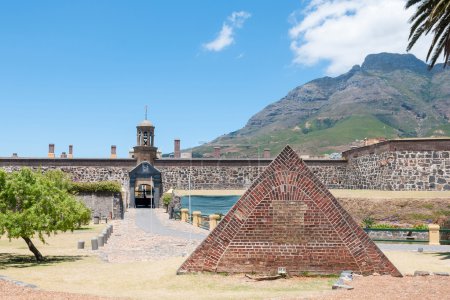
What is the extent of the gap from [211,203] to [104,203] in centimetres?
801

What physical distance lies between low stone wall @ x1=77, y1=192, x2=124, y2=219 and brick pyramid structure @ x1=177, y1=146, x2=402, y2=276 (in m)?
27.5

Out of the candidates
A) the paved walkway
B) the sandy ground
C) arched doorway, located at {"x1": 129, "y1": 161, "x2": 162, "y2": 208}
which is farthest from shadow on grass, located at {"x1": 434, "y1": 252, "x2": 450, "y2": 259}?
arched doorway, located at {"x1": 129, "y1": 161, "x2": 162, "y2": 208}

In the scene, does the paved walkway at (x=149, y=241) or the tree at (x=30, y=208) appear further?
the paved walkway at (x=149, y=241)

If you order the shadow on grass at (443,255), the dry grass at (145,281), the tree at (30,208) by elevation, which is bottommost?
the shadow on grass at (443,255)

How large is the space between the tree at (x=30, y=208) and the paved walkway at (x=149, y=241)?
2.05 metres

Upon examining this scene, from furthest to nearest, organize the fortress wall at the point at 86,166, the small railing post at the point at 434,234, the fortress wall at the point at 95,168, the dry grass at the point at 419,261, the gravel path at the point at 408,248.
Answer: the fortress wall at the point at 95,168
the fortress wall at the point at 86,166
the small railing post at the point at 434,234
the gravel path at the point at 408,248
the dry grass at the point at 419,261

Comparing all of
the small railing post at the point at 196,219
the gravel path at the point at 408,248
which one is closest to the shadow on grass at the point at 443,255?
the gravel path at the point at 408,248

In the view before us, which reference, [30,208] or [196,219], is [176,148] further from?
[30,208]

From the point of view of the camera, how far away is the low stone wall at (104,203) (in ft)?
132

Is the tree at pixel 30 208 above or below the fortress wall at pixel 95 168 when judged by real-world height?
below

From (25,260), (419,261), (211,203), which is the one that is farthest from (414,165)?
(25,260)

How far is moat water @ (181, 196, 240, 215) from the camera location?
3944 centimetres

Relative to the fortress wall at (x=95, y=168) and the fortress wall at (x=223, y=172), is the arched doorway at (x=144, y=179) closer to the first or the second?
the fortress wall at (x=223, y=172)

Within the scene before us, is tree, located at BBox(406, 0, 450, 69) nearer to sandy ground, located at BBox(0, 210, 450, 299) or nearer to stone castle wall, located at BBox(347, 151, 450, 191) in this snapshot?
sandy ground, located at BBox(0, 210, 450, 299)
